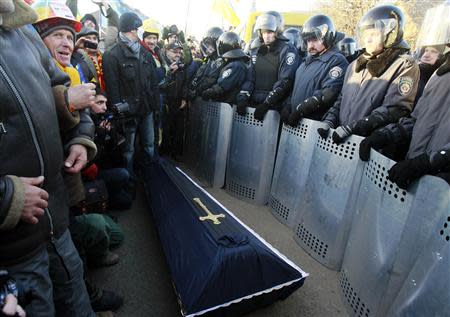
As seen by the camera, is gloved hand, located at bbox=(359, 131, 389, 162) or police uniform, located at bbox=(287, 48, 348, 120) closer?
gloved hand, located at bbox=(359, 131, 389, 162)

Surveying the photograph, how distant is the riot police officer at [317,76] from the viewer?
10.2ft

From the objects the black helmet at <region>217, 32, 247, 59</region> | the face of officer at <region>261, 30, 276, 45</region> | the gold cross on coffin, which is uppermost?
the face of officer at <region>261, 30, 276, 45</region>

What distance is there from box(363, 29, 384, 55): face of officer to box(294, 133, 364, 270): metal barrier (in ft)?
2.54

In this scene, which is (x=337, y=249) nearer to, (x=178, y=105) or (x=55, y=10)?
(x=55, y=10)

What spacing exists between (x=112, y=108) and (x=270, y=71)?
207 cm

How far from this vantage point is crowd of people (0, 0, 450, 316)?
1.07 meters

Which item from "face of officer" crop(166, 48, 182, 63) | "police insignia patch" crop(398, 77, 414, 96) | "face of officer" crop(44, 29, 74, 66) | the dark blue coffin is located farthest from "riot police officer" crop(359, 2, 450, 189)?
"face of officer" crop(166, 48, 182, 63)

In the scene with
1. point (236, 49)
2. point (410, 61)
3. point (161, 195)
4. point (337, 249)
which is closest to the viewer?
point (410, 61)

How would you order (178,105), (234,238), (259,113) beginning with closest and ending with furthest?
1. (234,238)
2. (259,113)
3. (178,105)

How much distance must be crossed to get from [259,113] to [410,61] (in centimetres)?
167

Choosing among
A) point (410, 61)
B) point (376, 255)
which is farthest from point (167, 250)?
point (410, 61)

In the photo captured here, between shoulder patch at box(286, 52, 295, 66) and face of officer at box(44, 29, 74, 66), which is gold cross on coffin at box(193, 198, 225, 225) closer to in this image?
face of officer at box(44, 29, 74, 66)

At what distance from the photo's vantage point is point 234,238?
1.94 meters

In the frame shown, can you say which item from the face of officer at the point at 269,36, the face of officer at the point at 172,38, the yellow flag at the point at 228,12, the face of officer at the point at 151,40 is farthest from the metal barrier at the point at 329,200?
the yellow flag at the point at 228,12
